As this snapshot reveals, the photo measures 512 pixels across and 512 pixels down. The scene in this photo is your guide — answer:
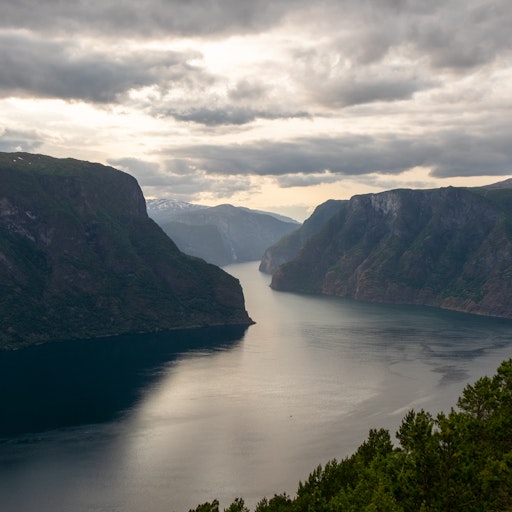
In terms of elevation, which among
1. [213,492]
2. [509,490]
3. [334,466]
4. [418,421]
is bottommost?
[213,492]

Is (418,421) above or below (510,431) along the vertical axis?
above

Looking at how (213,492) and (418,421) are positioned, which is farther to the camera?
(213,492)

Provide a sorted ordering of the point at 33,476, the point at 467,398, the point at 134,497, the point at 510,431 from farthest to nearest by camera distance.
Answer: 1. the point at 33,476
2. the point at 134,497
3. the point at 467,398
4. the point at 510,431

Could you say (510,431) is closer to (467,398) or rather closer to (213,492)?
(467,398)

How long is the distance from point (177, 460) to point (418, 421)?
12840cm

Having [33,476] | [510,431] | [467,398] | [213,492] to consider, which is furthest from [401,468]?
[33,476]

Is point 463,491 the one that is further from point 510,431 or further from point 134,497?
point 134,497

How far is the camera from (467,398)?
11588 centimetres

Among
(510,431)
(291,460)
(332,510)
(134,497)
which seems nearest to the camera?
(332,510)

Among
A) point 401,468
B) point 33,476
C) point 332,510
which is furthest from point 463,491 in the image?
point 33,476

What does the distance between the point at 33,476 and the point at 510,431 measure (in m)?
129

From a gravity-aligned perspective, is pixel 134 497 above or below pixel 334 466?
below

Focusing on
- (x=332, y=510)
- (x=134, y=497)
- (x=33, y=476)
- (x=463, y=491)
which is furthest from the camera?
(x=33, y=476)

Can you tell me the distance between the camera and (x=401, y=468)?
73.4 meters
